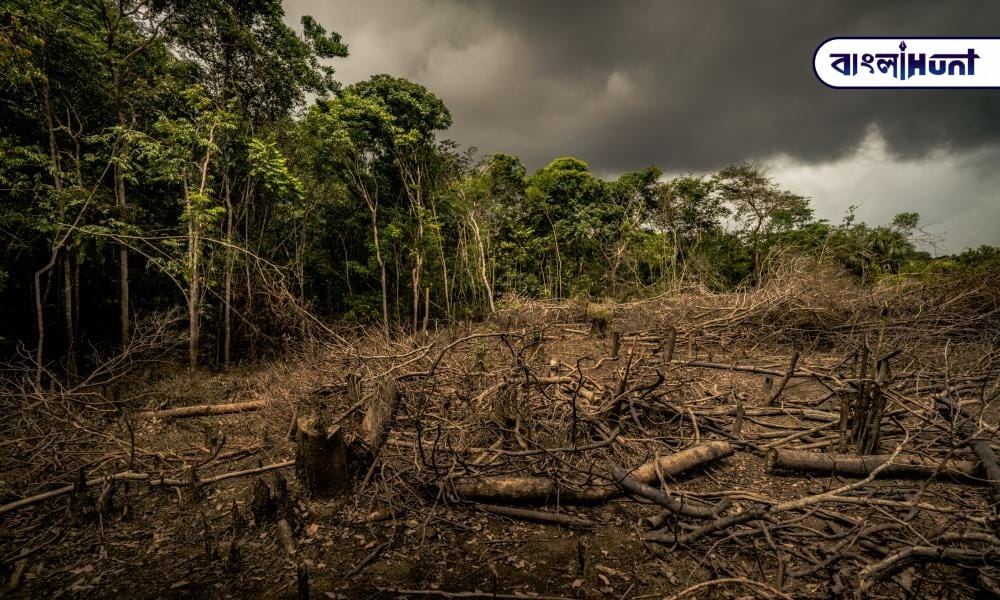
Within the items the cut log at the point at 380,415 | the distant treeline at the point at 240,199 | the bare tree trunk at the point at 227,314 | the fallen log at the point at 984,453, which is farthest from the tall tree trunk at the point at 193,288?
the fallen log at the point at 984,453

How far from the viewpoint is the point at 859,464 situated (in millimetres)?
3725

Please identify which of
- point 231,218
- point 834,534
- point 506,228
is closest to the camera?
point 834,534

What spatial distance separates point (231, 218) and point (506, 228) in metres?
15.2

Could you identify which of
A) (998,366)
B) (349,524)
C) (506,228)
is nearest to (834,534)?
(349,524)

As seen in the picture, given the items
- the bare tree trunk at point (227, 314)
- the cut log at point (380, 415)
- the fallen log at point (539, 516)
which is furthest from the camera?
the bare tree trunk at point (227, 314)

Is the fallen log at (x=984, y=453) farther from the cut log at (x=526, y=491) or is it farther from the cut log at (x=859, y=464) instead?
the cut log at (x=526, y=491)

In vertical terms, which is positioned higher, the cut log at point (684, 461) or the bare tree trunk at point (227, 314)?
the bare tree trunk at point (227, 314)

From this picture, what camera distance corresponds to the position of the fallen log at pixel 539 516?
3191 millimetres

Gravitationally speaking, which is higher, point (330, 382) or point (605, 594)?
point (330, 382)

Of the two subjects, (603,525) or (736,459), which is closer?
(603,525)

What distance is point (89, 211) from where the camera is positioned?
26.7ft

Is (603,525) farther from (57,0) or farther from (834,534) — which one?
(57,0)

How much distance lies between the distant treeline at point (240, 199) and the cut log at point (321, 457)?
128 centimetres

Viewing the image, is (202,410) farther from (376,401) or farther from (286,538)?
(286,538)
